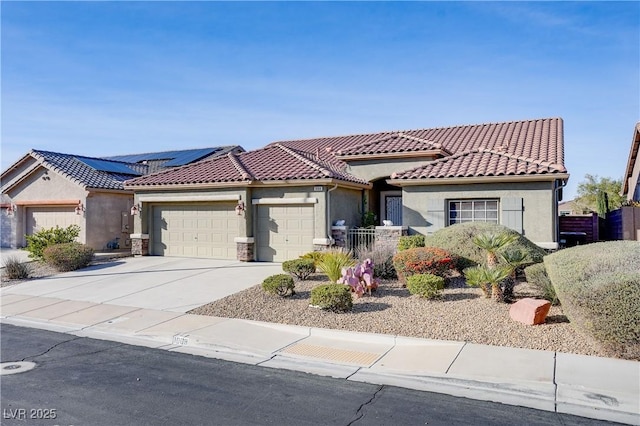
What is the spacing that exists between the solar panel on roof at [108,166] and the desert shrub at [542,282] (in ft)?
71.0

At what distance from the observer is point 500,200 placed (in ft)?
50.7

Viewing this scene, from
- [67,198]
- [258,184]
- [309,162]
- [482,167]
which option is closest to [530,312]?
[482,167]

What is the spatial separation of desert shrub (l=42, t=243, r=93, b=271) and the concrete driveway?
1.31 ft

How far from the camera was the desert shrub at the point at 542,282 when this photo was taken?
9678 millimetres

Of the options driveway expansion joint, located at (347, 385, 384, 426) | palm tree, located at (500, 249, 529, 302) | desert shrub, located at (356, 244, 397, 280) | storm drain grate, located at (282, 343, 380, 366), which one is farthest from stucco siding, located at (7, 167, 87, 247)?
driveway expansion joint, located at (347, 385, 384, 426)

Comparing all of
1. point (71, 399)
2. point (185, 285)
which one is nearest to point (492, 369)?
point (71, 399)

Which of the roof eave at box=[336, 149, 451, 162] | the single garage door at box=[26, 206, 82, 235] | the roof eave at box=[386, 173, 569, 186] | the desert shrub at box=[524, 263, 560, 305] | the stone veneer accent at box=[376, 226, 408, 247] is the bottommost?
the desert shrub at box=[524, 263, 560, 305]

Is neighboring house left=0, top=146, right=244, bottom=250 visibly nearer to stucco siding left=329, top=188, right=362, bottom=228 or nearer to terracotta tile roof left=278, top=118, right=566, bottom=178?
terracotta tile roof left=278, top=118, right=566, bottom=178

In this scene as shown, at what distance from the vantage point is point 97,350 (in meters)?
8.35

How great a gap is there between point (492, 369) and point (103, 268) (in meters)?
14.9

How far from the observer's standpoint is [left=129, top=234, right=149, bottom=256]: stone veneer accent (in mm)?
20062

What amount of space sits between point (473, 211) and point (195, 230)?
426 inches

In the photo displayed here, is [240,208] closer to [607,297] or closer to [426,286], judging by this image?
[426,286]

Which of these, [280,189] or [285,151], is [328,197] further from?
[285,151]
